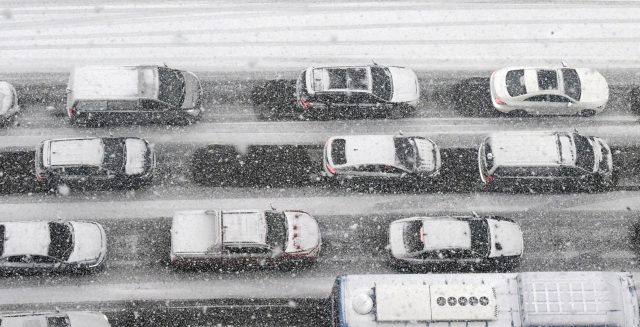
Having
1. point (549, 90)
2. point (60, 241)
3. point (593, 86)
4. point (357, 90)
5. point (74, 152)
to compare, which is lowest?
point (60, 241)

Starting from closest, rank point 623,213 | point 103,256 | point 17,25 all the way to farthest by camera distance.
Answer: point 103,256 < point 623,213 < point 17,25

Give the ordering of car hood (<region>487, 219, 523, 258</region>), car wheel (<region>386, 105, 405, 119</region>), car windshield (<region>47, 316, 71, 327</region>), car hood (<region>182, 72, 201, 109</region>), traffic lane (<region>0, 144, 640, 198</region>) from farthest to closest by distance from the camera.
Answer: car wheel (<region>386, 105, 405, 119</region>)
car hood (<region>182, 72, 201, 109</region>)
traffic lane (<region>0, 144, 640, 198</region>)
car hood (<region>487, 219, 523, 258</region>)
car windshield (<region>47, 316, 71, 327</region>)

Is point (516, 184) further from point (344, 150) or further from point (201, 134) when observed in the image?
point (201, 134)

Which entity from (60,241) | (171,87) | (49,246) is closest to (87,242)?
(60,241)

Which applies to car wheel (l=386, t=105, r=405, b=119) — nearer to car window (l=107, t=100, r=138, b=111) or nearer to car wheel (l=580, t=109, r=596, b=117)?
car wheel (l=580, t=109, r=596, b=117)

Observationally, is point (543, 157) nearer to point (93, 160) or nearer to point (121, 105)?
point (121, 105)

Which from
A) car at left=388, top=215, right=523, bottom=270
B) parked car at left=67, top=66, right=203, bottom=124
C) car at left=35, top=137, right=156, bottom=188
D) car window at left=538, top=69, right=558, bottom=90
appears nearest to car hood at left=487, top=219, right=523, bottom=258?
car at left=388, top=215, right=523, bottom=270

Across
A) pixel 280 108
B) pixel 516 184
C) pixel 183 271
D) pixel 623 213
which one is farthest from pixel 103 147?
pixel 623 213
